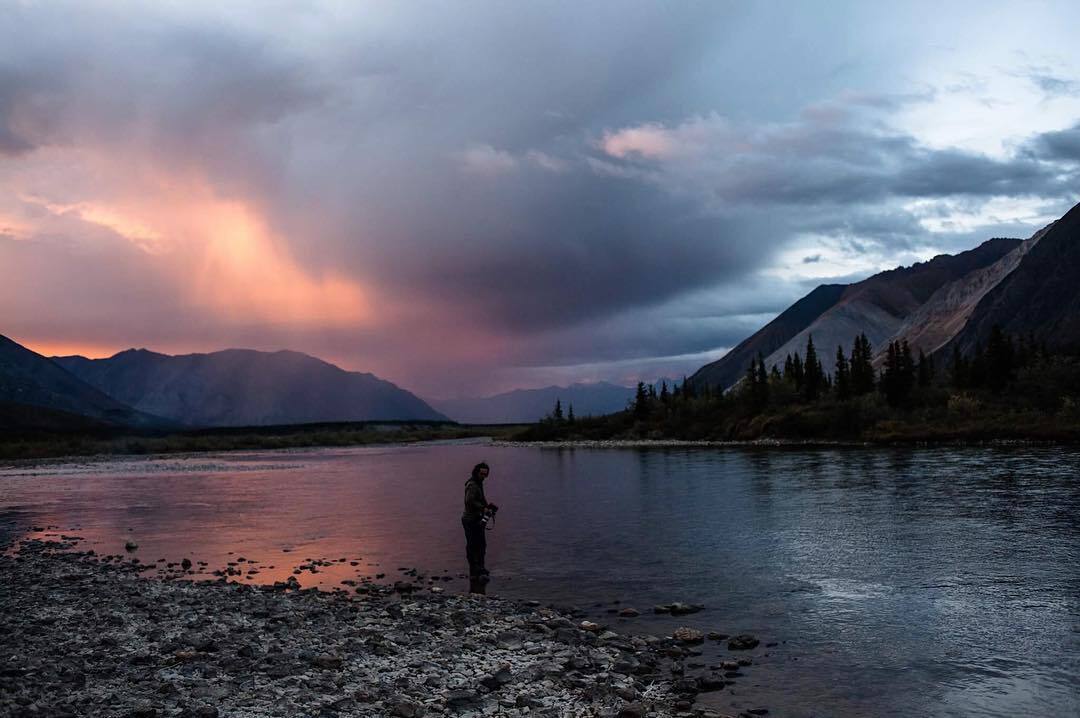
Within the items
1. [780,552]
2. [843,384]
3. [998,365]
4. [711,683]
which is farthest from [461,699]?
[843,384]

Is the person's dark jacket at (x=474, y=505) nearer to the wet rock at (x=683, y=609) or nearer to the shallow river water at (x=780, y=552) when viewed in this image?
the shallow river water at (x=780, y=552)

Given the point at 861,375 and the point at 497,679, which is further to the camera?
the point at 861,375

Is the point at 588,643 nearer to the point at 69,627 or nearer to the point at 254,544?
the point at 69,627

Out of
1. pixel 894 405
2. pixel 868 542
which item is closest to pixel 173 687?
pixel 868 542

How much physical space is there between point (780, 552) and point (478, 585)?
34.0ft

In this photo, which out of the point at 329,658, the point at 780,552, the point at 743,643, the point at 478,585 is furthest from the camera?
the point at 780,552

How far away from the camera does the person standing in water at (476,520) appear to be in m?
22.2

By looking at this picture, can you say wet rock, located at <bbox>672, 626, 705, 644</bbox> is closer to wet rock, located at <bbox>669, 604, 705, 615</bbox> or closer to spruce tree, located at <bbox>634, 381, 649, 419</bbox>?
wet rock, located at <bbox>669, 604, 705, 615</bbox>

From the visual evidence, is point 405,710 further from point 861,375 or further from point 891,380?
point 861,375

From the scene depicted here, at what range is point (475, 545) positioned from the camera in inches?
886

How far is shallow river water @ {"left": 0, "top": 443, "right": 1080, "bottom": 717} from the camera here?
43.9ft

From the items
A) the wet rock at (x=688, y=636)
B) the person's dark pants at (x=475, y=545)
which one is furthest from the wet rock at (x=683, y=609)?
the person's dark pants at (x=475, y=545)

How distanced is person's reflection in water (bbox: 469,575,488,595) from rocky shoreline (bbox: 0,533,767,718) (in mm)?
953

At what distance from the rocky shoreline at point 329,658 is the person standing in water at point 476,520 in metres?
2.09
